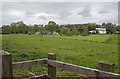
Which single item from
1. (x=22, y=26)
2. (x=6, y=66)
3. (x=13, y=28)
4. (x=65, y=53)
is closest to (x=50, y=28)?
(x=22, y=26)

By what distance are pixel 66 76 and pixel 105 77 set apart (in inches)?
89.8

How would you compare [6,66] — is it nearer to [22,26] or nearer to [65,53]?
[65,53]

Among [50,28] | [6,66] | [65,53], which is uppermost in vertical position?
[50,28]

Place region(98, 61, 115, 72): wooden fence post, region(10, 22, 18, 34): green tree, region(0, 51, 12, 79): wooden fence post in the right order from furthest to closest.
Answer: region(10, 22, 18, 34): green tree
region(0, 51, 12, 79): wooden fence post
region(98, 61, 115, 72): wooden fence post

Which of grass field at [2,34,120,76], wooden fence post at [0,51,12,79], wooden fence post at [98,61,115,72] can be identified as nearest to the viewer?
wooden fence post at [98,61,115,72]

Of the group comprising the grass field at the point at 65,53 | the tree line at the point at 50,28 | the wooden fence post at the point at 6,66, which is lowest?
the grass field at the point at 65,53

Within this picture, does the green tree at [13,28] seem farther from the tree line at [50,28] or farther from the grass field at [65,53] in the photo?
the grass field at [65,53]

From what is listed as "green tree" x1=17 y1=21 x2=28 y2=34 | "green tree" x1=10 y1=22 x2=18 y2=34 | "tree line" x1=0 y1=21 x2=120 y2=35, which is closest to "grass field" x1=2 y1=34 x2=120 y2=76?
"tree line" x1=0 y1=21 x2=120 y2=35

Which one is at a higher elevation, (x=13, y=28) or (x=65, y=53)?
(x=13, y=28)

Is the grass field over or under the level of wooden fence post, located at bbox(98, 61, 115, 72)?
under

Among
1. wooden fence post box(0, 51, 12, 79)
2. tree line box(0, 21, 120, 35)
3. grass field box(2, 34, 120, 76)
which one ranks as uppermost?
tree line box(0, 21, 120, 35)

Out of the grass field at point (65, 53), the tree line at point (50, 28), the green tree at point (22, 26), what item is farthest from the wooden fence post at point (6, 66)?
the green tree at point (22, 26)

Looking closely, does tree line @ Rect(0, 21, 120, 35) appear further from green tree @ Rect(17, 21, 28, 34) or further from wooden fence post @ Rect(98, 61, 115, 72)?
wooden fence post @ Rect(98, 61, 115, 72)

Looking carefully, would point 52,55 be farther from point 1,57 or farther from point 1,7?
point 1,7
